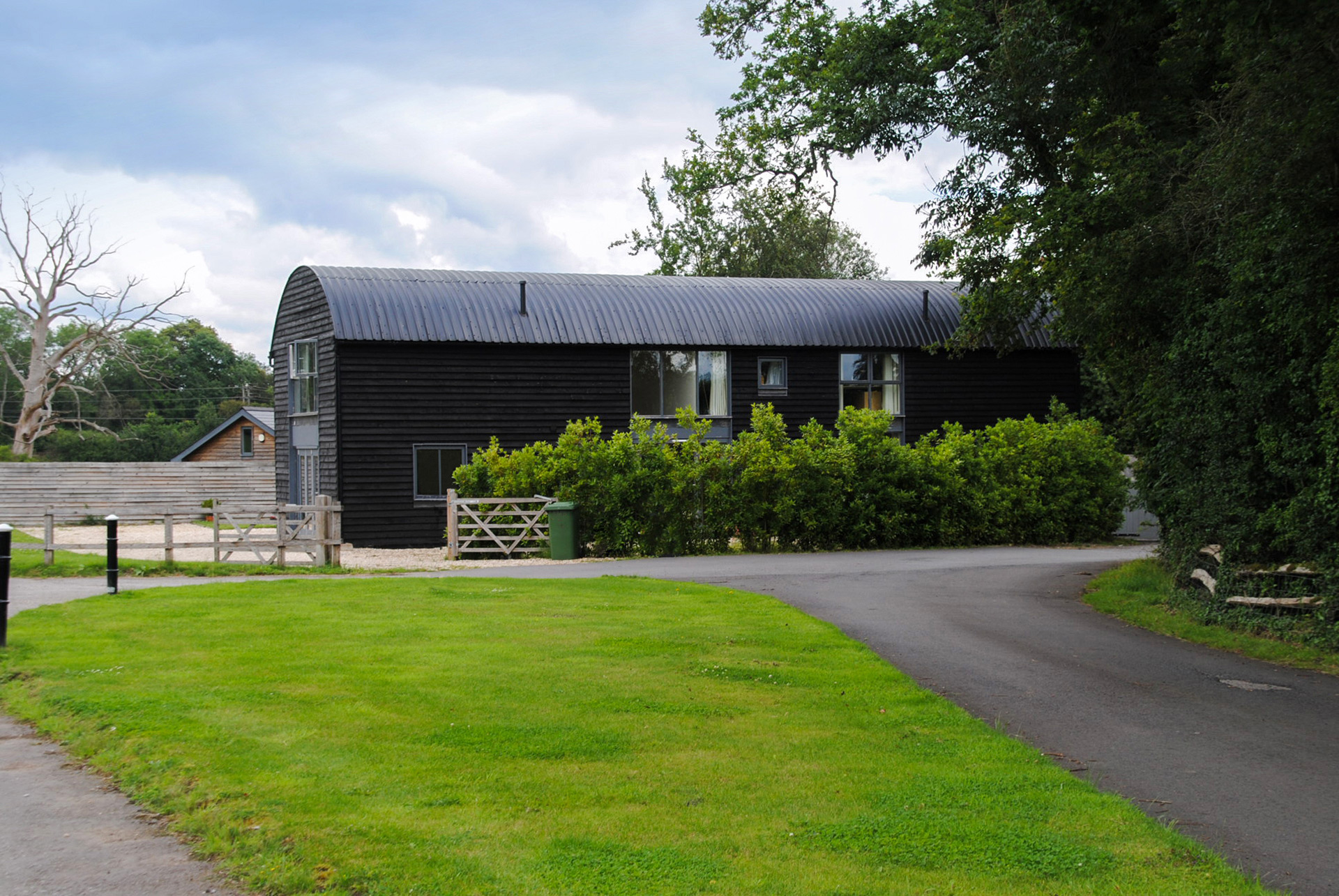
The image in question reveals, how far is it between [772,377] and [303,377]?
41.4 feet

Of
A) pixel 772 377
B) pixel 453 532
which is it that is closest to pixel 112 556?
pixel 453 532

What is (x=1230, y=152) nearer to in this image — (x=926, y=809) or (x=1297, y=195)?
(x=1297, y=195)

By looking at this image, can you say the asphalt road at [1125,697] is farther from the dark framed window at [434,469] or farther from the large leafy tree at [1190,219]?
the dark framed window at [434,469]

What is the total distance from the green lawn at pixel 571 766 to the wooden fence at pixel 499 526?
11909 mm

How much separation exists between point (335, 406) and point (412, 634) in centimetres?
1854

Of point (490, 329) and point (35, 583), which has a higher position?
point (490, 329)

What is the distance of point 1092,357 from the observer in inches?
650

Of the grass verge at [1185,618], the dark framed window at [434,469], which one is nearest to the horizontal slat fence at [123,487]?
the dark framed window at [434,469]

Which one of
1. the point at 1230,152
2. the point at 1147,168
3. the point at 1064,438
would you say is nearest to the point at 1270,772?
the point at 1230,152

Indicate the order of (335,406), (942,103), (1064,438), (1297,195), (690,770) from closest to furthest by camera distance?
(690,770) < (1297,195) < (942,103) < (1064,438) < (335,406)

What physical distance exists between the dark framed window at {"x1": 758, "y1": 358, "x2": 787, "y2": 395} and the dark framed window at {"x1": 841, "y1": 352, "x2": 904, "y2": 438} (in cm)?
177

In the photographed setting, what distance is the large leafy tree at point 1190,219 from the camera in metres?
10.5

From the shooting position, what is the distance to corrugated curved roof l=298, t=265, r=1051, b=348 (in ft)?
95.6

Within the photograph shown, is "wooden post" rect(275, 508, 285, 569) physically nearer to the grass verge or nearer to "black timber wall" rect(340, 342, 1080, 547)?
"black timber wall" rect(340, 342, 1080, 547)
